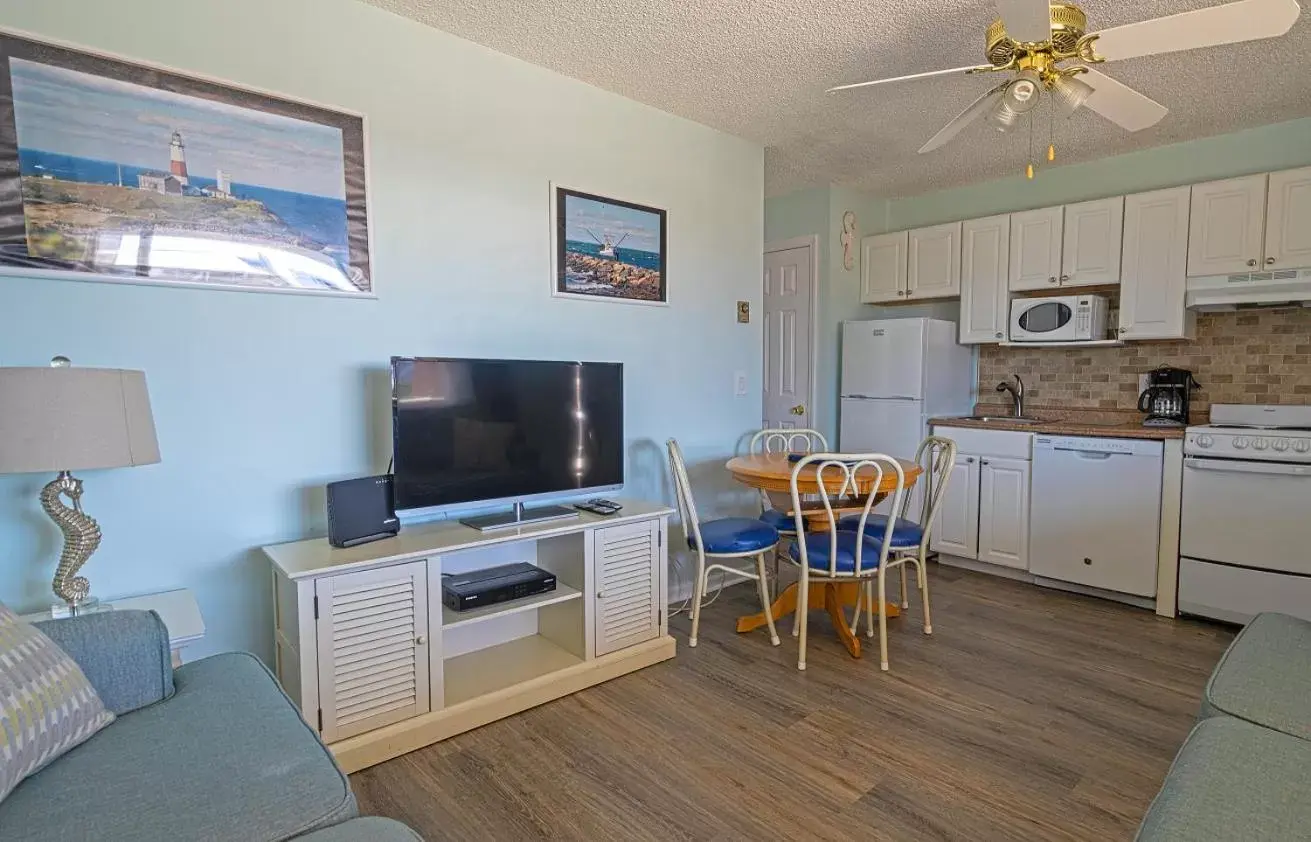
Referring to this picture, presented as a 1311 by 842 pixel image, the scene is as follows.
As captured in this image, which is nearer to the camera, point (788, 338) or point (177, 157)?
point (177, 157)

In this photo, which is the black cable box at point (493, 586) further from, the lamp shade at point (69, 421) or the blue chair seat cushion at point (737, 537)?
the lamp shade at point (69, 421)

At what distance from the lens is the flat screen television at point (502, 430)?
90.8 inches

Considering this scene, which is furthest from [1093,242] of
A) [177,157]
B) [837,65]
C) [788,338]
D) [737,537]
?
[177,157]

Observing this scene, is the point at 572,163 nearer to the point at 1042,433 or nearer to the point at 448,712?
the point at 448,712

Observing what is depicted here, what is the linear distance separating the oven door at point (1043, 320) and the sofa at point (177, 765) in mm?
4210

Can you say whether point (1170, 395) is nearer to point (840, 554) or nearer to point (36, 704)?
point (840, 554)

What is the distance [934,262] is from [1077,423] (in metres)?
1.39

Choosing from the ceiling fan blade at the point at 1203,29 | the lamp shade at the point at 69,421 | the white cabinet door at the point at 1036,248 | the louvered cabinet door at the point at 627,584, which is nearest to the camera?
the lamp shade at the point at 69,421

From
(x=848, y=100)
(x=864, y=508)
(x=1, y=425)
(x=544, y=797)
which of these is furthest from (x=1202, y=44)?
(x=1, y=425)

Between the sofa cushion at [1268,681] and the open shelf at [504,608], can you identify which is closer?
the sofa cushion at [1268,681]

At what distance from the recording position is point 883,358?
4.43 metres

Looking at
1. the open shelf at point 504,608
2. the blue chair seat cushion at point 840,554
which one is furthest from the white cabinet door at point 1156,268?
the open shelf at point 504,608

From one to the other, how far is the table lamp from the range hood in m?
4.60

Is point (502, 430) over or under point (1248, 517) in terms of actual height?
over
